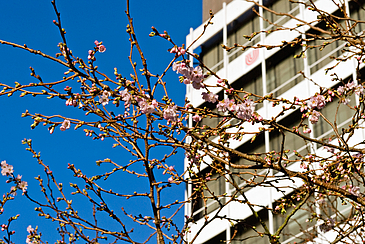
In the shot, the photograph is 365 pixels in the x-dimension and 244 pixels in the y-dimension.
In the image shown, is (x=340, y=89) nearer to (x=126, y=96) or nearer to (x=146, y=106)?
(x=146, y=106)

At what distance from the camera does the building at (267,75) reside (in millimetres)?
16109

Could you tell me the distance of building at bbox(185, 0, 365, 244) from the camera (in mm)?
16109

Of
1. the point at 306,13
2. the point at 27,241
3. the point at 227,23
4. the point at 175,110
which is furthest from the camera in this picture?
the point at 227,23

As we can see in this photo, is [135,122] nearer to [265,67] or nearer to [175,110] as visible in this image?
[175,110]

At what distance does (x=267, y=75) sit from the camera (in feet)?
64.0

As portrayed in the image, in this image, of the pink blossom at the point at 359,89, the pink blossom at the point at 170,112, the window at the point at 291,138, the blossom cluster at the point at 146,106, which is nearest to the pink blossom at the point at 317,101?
the pink blossom at the point at 359,89

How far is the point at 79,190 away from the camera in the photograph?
5484 mm

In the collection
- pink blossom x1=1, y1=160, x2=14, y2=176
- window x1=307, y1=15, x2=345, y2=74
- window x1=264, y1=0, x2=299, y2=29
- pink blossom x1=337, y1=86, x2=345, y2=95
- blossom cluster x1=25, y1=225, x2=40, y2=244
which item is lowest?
blossom cluster x1=25, y1=225, x2=40, y2=244

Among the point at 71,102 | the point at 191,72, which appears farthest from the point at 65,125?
the point at 191,72

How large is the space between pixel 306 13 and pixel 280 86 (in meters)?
2.85

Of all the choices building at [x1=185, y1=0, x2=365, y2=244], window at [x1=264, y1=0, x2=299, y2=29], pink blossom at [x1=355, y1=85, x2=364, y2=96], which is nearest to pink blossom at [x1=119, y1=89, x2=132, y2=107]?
pink blossom at [x1=355, y1=85, x2=364, y2=96]

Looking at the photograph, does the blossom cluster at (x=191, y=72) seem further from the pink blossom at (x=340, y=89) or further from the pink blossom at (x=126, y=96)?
the pink blossom at (x=340, y=89)

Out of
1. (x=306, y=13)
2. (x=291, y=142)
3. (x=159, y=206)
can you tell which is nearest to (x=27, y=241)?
(x=159, y=206)

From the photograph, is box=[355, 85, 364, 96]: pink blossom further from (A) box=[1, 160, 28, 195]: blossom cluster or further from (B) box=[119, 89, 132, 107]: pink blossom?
(A) box=[1, 160, 28, 195]: blossom cluster
